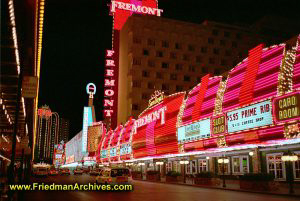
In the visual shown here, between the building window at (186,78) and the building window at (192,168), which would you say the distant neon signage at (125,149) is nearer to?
the building window at (192,168)

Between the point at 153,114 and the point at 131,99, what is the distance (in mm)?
39532

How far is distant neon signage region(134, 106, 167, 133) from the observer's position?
4656 centimetres

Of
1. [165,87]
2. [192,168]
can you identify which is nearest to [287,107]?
[192,168]

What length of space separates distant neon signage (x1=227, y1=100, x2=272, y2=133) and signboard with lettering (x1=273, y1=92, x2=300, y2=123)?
2.51ft

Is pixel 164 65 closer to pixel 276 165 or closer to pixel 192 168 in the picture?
pixel 192 168

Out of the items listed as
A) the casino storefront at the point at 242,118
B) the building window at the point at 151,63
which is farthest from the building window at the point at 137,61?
the casino storefront at the point at 242,118

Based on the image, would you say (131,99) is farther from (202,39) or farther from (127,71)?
(202,39)

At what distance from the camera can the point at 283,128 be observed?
81.8 ft

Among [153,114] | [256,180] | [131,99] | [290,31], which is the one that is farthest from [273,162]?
[290,31]

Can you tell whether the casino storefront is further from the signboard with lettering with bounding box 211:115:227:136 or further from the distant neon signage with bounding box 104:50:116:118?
the distant neon signage with bounding box 104:50:116:118

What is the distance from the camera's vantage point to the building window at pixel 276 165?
102 ft

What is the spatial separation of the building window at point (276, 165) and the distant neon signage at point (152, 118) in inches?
659

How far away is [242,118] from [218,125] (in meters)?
3.73

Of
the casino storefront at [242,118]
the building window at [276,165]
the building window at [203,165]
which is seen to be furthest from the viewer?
the building window at [203,165]
